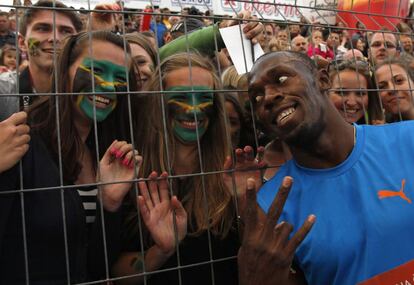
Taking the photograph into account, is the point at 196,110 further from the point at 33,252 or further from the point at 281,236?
the point at 33,252

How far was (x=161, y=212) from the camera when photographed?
1.30 metres

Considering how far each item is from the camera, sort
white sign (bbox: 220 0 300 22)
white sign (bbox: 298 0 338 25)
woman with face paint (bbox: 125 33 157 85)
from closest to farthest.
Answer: white sign (bbox: 220 0 300 22) < white sign (bbox: 298 0 338 25) < woman with face paint (bbox: 125 33 157 85)

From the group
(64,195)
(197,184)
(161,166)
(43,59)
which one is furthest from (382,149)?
(43,59)

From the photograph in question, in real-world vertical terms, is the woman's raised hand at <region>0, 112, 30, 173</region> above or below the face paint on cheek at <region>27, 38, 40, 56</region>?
below

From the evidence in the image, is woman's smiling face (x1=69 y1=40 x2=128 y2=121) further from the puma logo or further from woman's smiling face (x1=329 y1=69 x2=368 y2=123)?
woman's smiling face (x1=329 y1=69 x2=368 y2=123)

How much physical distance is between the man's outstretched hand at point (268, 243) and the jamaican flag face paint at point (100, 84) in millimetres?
559

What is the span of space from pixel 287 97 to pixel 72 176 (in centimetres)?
74

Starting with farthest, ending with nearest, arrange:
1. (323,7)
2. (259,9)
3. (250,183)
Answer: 1. (259,9)
2. (323,7)
3. (250,183)

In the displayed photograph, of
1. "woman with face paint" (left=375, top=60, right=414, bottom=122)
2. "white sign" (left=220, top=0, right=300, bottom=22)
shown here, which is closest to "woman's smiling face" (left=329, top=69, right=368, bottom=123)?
"woman with face paint" (left=375, top=60, right=414, bottom=122)

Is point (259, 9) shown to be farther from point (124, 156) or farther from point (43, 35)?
point (124, 156)

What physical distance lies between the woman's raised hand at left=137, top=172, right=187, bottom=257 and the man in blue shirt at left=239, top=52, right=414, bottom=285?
0.87 feet

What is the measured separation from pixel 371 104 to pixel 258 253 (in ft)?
4.30

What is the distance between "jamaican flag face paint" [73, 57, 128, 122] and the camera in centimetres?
134

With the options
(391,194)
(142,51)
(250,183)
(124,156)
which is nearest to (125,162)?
(124,156)
